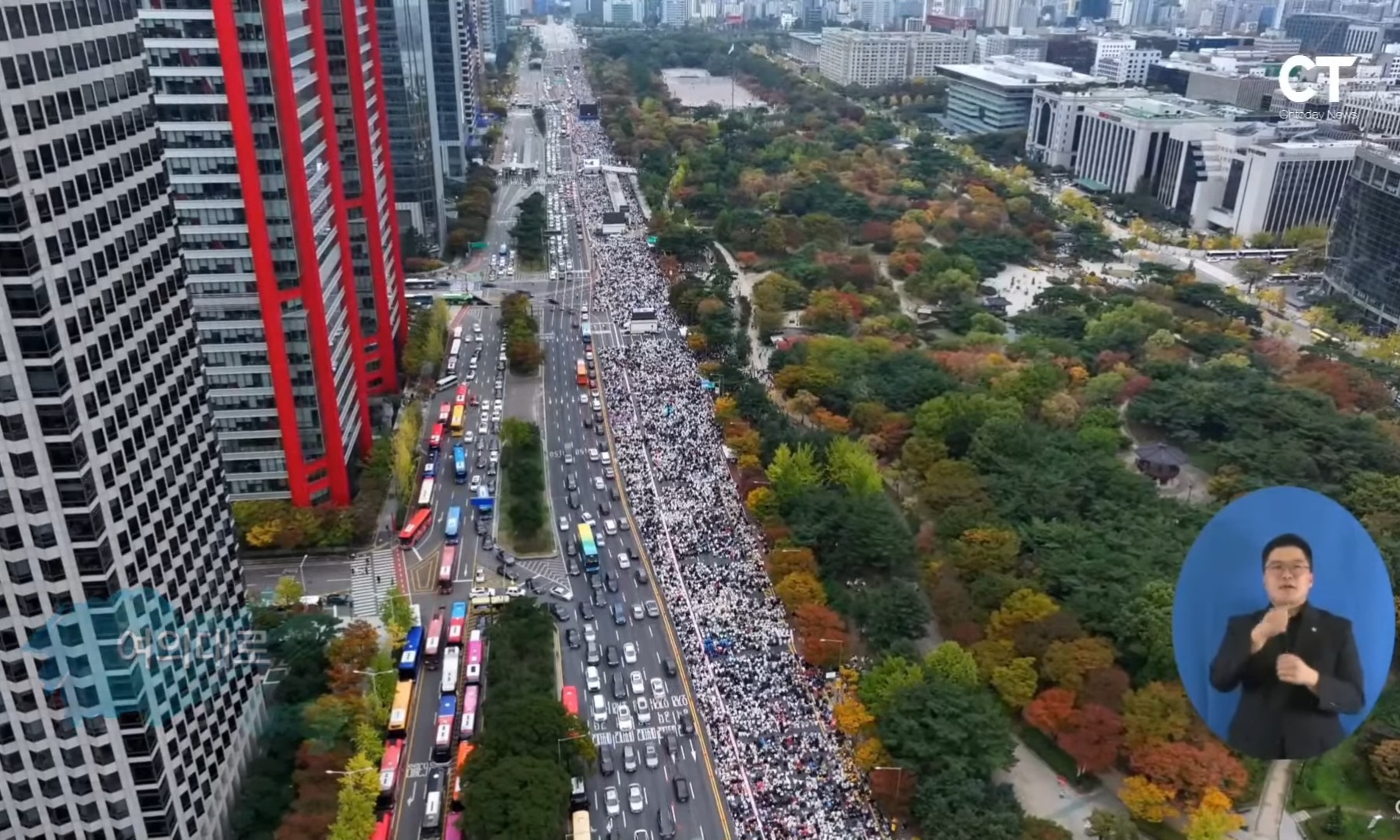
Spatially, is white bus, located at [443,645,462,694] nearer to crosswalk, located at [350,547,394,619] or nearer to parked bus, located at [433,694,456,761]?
parked bus, located at [433,694,456,761]

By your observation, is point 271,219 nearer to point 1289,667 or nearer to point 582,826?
point 582,826

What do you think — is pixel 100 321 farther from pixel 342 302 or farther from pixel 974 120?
pixel 974 120

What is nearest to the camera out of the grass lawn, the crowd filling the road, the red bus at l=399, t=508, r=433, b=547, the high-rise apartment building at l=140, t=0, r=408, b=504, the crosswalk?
the crowd filling the road

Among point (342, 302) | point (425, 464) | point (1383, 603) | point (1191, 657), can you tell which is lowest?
point (425, 464)

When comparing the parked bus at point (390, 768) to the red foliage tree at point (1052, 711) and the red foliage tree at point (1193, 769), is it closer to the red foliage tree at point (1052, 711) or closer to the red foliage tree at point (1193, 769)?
the red foliage tree at point (1052, 711)

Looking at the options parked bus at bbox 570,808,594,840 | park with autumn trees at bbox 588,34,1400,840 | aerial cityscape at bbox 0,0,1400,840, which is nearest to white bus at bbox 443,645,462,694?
aerial cityscape at bbox 0,0,1400,840

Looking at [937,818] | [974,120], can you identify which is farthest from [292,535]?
[974,120]
